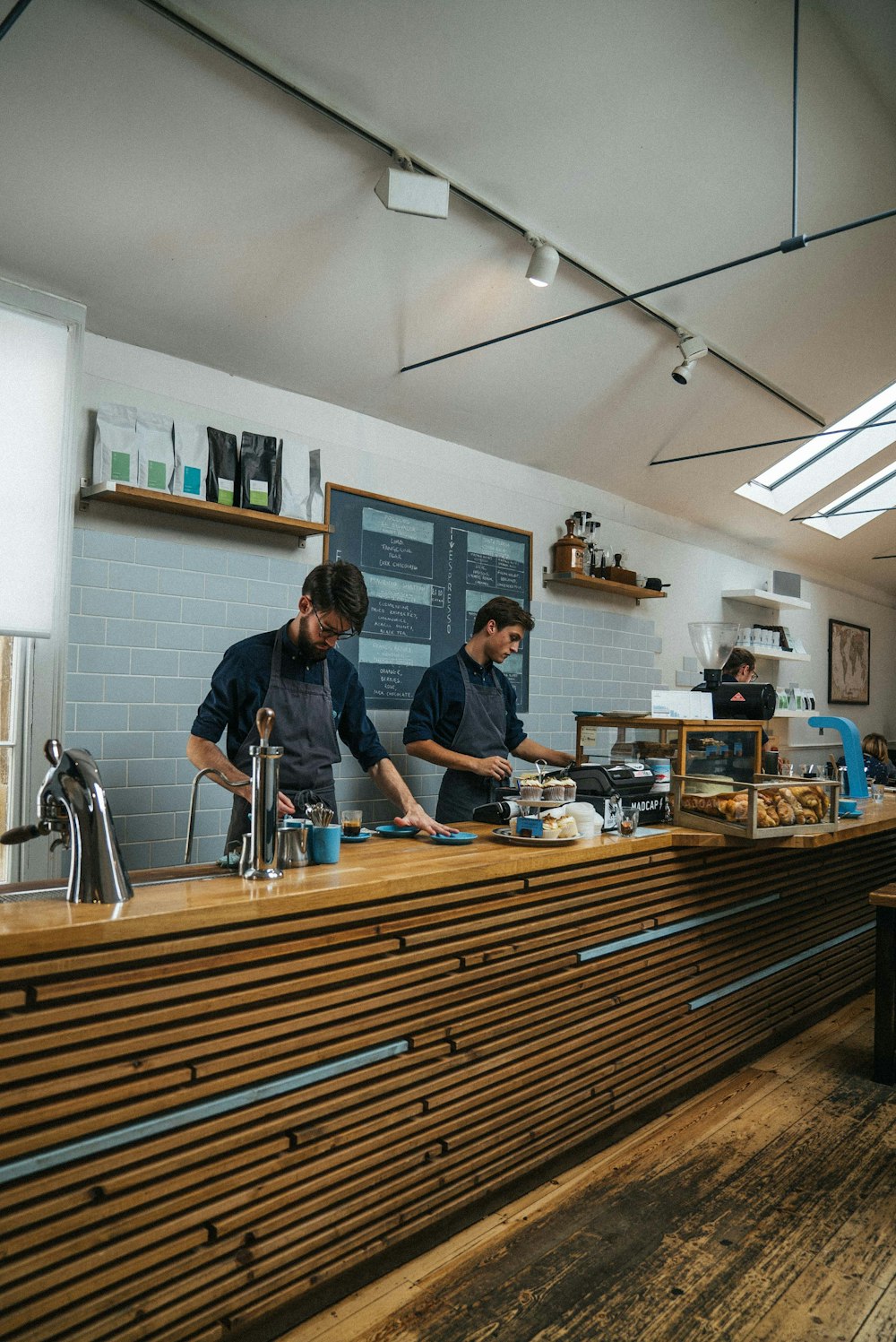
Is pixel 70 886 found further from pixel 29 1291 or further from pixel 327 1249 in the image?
pixel 327 1249

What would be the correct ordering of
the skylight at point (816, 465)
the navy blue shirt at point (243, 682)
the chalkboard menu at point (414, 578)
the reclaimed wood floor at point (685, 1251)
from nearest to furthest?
the reclaimed wood floor at point (685, 1251) < the navy blue shirt at point (243, 682) < the chalkboard menu at point (414, 578) < the skylight at point (816, 465)

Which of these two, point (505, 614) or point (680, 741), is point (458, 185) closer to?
point (505, 614)

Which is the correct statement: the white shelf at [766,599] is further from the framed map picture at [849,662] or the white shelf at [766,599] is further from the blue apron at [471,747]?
the blue apron at [471,747]

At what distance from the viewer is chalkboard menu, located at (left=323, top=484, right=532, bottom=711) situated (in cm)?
437

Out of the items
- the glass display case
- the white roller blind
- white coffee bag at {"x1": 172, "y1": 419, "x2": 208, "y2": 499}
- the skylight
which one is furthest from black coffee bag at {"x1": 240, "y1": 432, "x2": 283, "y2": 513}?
the skylight

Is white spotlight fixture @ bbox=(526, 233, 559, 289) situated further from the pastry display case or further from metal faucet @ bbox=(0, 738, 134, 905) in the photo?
metal faucet @ bbox=(0, 738, 134, 905)

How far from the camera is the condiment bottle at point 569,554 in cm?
541

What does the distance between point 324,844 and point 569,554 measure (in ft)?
11.3

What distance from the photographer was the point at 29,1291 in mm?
1503

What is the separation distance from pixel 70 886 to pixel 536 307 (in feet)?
11.1

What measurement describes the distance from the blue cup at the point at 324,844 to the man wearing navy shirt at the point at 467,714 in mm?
1632

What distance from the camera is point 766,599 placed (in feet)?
24.6

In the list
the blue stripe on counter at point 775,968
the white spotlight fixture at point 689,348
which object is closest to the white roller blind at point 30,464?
the blue stripe on counter at point 775,968

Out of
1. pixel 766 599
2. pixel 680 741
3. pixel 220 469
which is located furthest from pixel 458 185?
pixel 766 599
